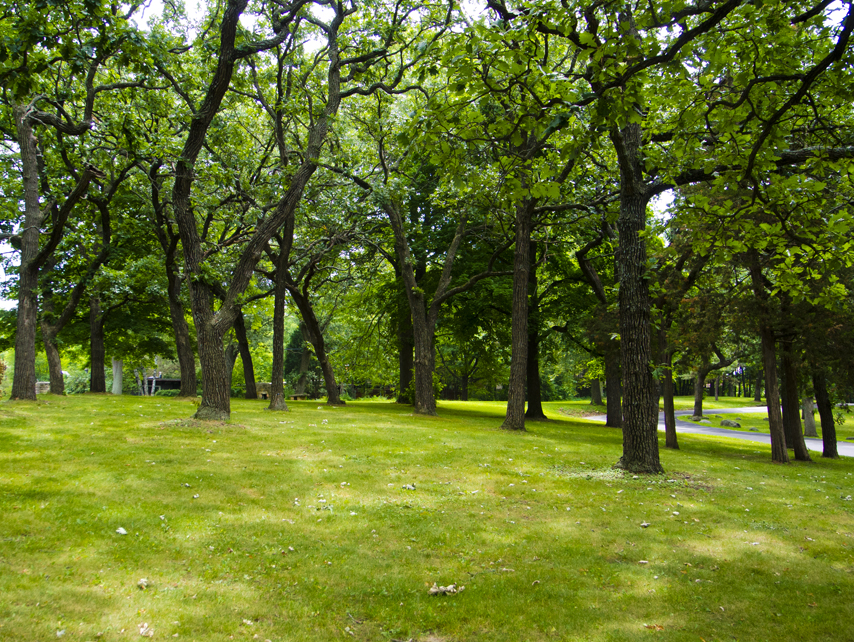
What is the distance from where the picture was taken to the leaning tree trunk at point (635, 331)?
10.3m

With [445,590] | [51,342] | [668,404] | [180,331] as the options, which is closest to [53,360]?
[51,342]

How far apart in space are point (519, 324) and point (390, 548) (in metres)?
13.1

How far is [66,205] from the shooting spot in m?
15.0

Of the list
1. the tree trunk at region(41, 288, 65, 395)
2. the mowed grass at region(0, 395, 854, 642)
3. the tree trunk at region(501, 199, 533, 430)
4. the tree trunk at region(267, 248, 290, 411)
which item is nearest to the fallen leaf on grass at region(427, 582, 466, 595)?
the mowed grass at region(0, 395, 854, 642)

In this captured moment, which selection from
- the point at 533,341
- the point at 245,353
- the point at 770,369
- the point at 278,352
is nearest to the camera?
the point at 770,369

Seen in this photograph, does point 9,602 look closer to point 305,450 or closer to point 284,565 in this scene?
point 284,565

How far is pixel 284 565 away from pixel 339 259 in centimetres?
2041

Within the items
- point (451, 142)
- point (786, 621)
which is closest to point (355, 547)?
→ point (786, 621)

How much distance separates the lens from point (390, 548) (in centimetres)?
557

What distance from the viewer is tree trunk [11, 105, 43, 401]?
14805 mm

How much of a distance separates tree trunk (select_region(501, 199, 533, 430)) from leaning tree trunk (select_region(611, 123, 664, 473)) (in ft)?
23.9

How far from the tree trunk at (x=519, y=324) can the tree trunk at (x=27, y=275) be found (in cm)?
1398

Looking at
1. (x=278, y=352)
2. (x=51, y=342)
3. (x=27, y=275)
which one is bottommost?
(x=278, y=352)

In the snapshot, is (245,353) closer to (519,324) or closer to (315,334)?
(315,334)
